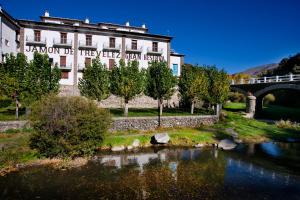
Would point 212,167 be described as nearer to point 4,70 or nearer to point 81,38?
point 4,70

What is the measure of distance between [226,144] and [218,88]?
44.7ft

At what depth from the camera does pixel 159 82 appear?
41125mm

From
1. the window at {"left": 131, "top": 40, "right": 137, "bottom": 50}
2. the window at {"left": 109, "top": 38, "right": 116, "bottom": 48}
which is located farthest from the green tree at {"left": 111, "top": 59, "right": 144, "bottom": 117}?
the window at {"left": 131, "top": 40, "right": 137, "bottom": 50}

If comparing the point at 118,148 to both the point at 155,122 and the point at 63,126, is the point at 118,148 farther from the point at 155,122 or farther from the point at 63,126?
the point at 155,122

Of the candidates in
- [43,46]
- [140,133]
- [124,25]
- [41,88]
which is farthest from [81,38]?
[140,133]

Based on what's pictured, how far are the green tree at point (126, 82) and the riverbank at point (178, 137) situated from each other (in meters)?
6.23

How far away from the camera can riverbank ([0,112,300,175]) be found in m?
23.6

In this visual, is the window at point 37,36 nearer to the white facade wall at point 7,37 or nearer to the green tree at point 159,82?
the white facade wall at point 7,37

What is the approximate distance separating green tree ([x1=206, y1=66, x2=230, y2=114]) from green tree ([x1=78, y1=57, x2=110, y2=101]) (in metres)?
16.1

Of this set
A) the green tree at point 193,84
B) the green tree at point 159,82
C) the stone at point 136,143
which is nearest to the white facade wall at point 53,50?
the green tree at point 159,82

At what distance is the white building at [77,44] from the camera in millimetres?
46969

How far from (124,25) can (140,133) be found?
1248 inches

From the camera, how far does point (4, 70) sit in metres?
32.9

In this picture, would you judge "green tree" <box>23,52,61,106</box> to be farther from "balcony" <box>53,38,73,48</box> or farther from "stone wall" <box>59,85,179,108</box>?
"balcony" <box>53,38,73,48</box>
